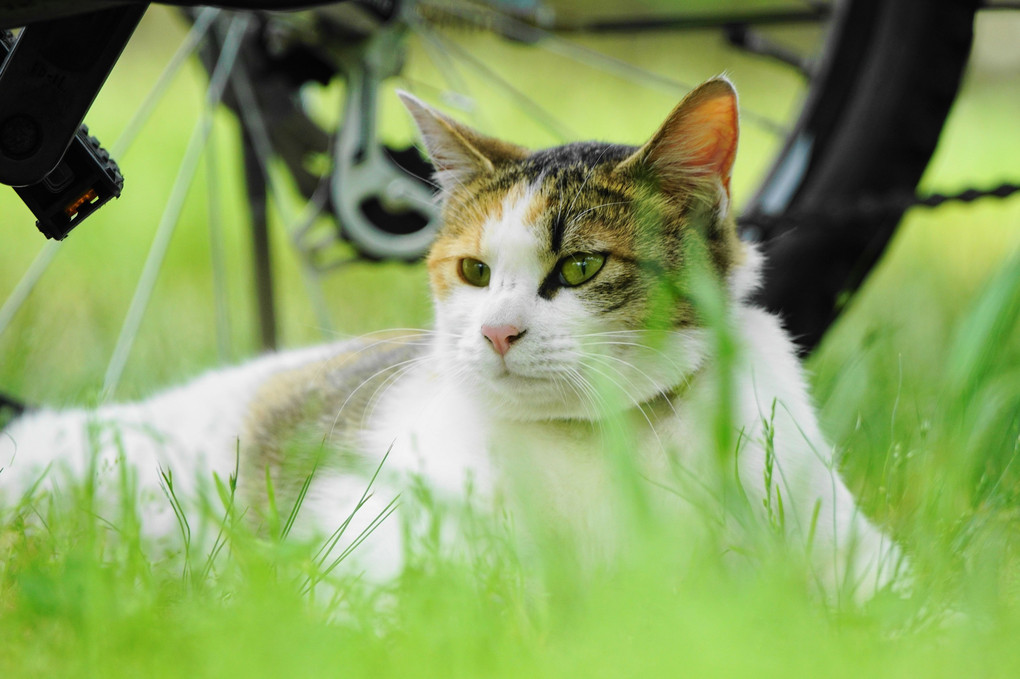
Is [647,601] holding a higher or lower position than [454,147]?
lower

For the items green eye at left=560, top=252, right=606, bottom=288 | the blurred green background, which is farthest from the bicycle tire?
green eye at left=560, top=252, right=606, bottom=288

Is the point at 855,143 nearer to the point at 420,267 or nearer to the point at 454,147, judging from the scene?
the point at 454,147

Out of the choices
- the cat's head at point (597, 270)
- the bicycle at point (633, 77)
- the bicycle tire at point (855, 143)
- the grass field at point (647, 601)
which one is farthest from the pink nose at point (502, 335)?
the bicycle tire at point (855, 143)

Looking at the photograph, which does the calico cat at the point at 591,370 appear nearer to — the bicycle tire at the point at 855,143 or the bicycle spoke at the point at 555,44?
the bicycle tire at the point at 855,143

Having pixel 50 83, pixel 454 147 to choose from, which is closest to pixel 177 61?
pixel 454 147

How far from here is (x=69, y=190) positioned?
2.81 feet

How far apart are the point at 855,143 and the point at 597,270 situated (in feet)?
2.21

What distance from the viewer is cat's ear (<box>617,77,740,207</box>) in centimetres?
107

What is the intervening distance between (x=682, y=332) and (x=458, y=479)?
0.34m

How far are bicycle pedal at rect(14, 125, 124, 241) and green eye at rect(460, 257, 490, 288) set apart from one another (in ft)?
1.62

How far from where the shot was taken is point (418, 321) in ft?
7.57

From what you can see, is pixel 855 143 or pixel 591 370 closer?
pixel 591 370

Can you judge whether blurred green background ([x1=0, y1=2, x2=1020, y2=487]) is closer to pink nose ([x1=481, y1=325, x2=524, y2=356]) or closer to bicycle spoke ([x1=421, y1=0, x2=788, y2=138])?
bicycle spoke ([x1=421, y1=0, x2=788, y2=138])

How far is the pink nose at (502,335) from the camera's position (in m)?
1.04
